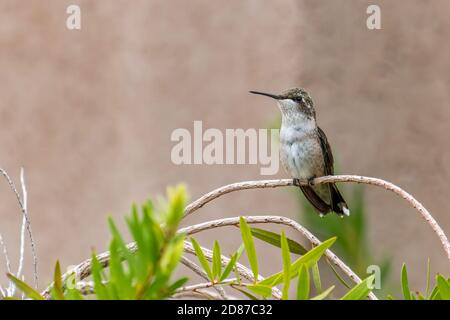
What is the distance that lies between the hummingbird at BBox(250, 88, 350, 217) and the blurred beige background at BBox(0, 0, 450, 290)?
2066 millimetres

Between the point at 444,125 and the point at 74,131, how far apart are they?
236 cm

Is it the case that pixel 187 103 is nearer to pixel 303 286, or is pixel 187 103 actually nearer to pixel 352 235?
pixel 352 235

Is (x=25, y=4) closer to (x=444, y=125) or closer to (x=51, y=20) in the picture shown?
(x=51, y=20)

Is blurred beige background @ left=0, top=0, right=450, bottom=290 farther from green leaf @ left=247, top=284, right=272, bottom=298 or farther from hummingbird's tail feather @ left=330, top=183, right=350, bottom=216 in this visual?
green leaf @ left=247, top=284, right=272, bottom=298

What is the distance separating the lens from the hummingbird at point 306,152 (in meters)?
3.43

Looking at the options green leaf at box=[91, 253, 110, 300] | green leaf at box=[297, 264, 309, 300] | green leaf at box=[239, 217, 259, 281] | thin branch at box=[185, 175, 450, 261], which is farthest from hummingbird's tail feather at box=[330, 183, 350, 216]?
green leaf at box=[91, 253, 110, 300]

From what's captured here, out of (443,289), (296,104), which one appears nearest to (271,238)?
(443,289)

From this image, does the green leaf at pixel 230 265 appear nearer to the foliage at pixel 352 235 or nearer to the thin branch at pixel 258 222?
the thin branch at pixel 258 222

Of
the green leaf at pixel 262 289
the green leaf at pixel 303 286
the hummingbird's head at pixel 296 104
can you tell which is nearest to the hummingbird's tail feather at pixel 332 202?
the hummingbird's head at pixel 296 104

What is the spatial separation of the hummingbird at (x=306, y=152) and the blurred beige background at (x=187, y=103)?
6.78 feet

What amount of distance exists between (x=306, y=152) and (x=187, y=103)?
100 inches

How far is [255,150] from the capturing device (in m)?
5.88
